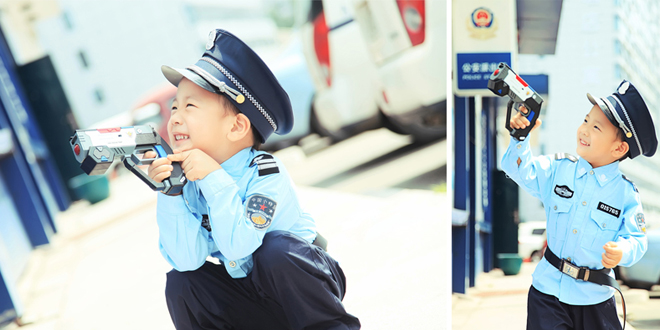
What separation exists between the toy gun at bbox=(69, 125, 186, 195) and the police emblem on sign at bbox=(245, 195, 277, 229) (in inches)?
7.6

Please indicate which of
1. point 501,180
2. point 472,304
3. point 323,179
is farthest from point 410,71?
point 472,304

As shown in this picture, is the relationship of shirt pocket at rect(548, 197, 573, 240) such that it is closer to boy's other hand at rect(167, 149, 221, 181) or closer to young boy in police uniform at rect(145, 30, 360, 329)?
young boy in police uniform at rect(145, 30, 360, 329)

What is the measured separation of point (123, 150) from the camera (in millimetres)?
1553

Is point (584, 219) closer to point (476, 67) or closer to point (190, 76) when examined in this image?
point (476, 67)

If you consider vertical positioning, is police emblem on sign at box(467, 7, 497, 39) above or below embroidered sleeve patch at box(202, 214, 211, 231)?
above

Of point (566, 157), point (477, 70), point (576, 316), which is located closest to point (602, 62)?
point (477, 70)

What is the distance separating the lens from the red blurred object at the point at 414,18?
16.7ft

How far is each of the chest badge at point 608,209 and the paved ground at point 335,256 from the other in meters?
0.76

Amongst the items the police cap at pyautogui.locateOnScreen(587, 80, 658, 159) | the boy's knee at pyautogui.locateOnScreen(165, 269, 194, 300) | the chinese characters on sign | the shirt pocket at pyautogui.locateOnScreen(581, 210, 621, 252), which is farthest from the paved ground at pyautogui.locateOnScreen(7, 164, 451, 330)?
the police cap at pyautogui.locateOnScreen(587, 80, 658, 159)

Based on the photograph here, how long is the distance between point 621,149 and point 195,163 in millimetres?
1305

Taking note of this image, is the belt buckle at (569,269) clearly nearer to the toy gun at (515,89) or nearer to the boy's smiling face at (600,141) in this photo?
the boy's smiling face at (600,141)

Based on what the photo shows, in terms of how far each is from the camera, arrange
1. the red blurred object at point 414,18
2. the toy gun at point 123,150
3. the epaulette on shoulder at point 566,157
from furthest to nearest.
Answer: the red blurred object at point 414,18 < the epaulette on shoulder at point 566,157 < the toy gun at point 123,150

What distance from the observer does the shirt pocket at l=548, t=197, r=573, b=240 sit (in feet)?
6.14

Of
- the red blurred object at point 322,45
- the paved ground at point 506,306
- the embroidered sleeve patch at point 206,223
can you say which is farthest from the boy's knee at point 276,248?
the red blurred object at point 322,45
